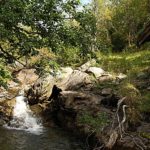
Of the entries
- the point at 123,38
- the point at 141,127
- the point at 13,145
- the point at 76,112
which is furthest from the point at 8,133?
the point at 123,38

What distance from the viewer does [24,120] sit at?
30625mm

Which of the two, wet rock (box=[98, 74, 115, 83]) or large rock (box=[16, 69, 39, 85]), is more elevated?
large rock (box=[16, 69, 39, 85])

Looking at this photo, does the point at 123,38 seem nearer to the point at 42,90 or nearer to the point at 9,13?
the point at 42,90

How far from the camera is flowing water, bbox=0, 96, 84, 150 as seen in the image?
22641 mm

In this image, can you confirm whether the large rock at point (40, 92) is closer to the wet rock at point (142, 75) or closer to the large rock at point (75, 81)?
the large rock at point (75, 81)

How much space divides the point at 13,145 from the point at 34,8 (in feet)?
35.4

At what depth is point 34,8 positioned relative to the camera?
15141 millimetres

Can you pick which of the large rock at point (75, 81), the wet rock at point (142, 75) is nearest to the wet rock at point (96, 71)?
the large rock at point (75, 81)

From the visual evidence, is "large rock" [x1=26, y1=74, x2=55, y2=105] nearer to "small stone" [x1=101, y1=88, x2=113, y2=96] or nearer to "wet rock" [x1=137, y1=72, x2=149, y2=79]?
"small stone" [x1=101, y1=88, x2=113, y2=96]

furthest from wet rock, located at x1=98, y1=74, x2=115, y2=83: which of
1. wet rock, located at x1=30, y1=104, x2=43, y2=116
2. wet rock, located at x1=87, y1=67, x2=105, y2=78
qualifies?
wet rock, located at x1=30, y1=104, x2=43, y2=116

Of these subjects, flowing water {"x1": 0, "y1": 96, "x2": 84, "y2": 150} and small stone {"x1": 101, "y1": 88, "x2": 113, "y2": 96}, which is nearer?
flowing water {"x1": 0, "y1": 96, "x2": 84, "y2": 150}

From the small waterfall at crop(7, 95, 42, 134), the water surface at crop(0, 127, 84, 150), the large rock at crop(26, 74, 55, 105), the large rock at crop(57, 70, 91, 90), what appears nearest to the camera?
the water surface at crop(0, 127, 84, 150)

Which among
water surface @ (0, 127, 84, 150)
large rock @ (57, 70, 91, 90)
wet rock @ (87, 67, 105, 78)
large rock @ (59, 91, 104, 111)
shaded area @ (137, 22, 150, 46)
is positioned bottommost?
water surface @ (0, 127, 84, 150)

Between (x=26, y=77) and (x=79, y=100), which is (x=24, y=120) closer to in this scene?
(x=79, y=100)
